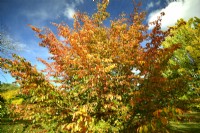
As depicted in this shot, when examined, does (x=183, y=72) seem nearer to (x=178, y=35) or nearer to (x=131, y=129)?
(x=178, y=35)

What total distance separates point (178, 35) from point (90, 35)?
10.9 m

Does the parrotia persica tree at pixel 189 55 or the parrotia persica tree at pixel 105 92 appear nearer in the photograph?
the parrotia persica tree at pixel 105 92

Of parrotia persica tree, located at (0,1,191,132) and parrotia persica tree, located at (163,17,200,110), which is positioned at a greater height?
parrotia persica tree, located at (163,17,200,110)

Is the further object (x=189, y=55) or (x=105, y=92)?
(x=189, y=55)

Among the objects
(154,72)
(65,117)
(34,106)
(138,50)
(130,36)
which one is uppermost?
(130,36)

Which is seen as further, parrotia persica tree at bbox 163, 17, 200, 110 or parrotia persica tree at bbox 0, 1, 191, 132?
parrotia persica tree at bbox 163, 17, 200, 110

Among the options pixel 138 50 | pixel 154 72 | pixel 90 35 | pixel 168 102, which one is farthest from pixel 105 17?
pixel 168 102

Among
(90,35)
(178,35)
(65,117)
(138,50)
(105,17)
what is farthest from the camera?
(178,35)

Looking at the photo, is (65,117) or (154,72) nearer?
(65,117)

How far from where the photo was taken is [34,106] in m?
6.88

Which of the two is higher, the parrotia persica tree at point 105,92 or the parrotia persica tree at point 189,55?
the parrotia persica tree at point 189,55

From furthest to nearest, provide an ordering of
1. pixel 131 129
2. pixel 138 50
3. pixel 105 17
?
pixel 105 17 < pixel 138 50 < pixel 131 129

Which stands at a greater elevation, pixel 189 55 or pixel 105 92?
pixel 189 55

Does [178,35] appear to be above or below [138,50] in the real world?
above
